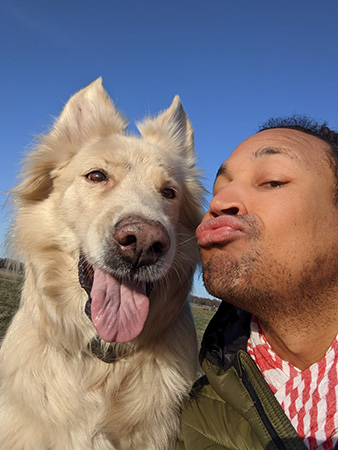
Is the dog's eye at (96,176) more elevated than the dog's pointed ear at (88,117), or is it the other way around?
the dog's pointed ear at (88,117)

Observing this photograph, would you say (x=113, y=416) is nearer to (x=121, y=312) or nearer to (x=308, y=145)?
(x=121, y=312)

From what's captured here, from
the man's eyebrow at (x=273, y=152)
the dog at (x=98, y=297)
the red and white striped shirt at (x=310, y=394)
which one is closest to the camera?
the red and white striped shirt at (x=310, y=394)

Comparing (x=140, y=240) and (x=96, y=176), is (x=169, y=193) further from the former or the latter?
(x=140, y=240)

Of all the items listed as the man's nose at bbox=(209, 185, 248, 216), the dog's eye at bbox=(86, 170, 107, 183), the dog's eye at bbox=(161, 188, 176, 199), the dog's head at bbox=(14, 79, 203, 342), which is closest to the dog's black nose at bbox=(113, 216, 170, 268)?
the dog's head at bbox=(14, 79, 203, 342)

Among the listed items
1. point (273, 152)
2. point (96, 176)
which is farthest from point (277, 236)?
point (96, 176)

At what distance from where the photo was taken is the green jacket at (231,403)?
6.97 feet

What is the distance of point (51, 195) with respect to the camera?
11.4ft

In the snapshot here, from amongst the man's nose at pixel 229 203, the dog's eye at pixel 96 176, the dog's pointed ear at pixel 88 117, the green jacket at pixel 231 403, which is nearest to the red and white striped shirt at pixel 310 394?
the green jacket at pixel 231 403

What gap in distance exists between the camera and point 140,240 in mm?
2457

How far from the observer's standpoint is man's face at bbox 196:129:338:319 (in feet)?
7.52

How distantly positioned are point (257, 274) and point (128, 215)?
94 centimetres

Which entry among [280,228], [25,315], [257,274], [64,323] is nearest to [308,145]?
[280,228]

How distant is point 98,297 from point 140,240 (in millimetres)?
573

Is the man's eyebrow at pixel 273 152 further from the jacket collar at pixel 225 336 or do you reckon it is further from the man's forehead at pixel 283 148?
the jacket collar at pixel 225 336
